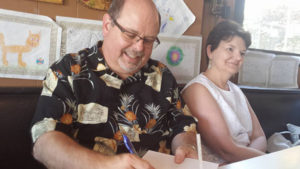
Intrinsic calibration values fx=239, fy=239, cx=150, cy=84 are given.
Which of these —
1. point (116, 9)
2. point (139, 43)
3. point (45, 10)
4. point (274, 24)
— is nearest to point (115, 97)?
point (139, 43)

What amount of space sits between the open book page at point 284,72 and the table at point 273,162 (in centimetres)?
147

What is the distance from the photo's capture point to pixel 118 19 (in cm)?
90

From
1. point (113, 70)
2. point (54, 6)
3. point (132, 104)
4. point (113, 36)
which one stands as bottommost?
point (132, 104)

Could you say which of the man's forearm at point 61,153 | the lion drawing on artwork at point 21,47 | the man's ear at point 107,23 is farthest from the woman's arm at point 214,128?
the lion drawing on artwork at point 21,47

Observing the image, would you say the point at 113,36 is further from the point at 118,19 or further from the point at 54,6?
the point at 54,6

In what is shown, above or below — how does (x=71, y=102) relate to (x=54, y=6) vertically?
below

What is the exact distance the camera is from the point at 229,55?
4.23ft

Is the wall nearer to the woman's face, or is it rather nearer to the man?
the man

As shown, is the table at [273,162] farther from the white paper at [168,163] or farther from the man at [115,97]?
the man at [115,97]

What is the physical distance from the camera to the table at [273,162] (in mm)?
663

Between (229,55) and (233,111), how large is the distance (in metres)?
0.30

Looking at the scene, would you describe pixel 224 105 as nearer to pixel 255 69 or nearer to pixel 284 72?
pixel 255 69

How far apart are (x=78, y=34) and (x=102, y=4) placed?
196mm

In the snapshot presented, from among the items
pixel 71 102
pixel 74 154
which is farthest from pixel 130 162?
pixel 71 102
